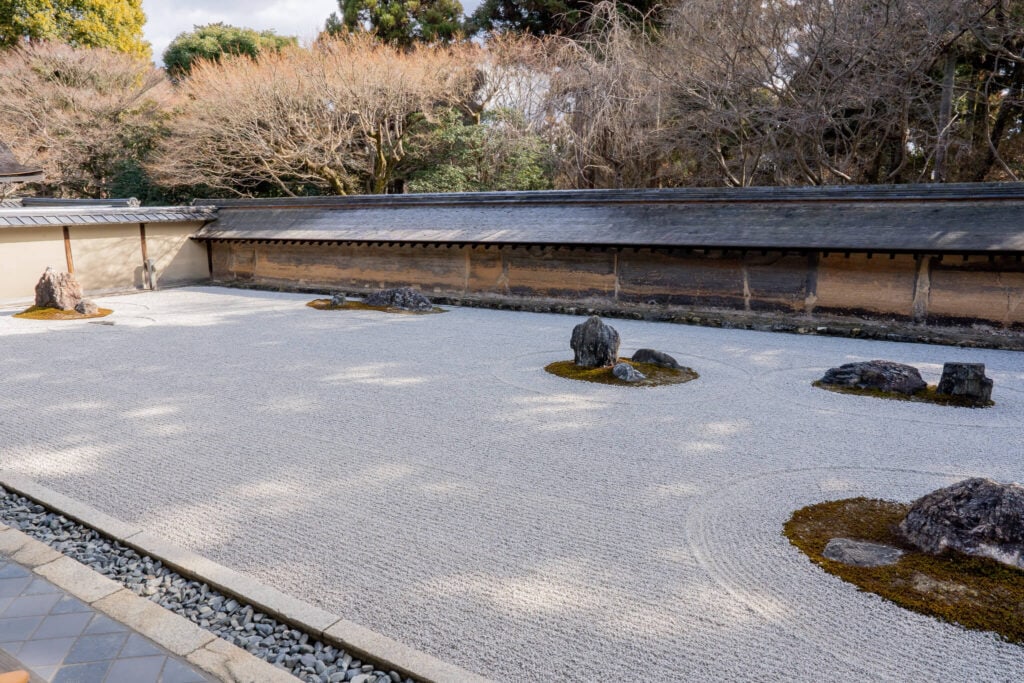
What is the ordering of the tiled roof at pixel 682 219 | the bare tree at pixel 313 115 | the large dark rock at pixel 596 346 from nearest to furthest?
the large dark rock at pixel 596 346
the tiled roof at pixel 682 219
the bare tree at pixel 313 115

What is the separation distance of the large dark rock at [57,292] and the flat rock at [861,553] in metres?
13.0

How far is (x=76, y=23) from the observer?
25078mm

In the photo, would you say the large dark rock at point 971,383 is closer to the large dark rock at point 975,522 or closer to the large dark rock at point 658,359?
the large dark rock at point 658,359

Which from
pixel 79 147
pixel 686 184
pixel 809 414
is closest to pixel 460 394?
pixel 809 414

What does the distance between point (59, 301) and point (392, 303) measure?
5998 millimetres

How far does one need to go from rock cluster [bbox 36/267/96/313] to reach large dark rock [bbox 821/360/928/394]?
40.2 feet

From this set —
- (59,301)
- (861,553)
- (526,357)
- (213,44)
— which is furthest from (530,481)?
(213,44)

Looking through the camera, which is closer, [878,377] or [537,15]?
[878,377]

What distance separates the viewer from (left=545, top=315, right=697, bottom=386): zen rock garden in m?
7.31

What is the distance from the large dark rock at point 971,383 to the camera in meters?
6.36

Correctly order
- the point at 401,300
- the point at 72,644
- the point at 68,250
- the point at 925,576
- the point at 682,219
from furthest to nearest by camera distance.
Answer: the point at 68,250 < the point at 401,300 < the point at 682,219 < the point at 925,576 < the point at 72,644

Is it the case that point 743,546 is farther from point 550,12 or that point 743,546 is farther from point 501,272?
point 550,12

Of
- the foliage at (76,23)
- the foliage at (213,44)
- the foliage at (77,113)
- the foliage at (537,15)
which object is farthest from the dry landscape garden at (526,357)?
the foliage at (76,23)

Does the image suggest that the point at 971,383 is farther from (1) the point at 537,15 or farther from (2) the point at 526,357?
(1) the point at 537,15
